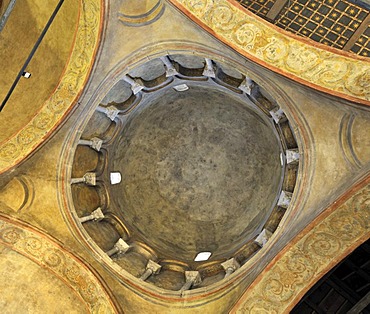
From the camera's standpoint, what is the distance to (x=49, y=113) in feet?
32.8

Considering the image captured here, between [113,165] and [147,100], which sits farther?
[113,165]

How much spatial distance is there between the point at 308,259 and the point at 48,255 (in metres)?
5.21

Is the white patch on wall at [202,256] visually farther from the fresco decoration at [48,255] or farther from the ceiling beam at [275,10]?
the ceiling beam at [275,10]

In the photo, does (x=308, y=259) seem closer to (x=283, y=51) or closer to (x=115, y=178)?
(x=283, y=51)

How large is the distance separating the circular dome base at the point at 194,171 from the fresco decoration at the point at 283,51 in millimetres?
3113

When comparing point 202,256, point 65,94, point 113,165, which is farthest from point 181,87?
point 202,256

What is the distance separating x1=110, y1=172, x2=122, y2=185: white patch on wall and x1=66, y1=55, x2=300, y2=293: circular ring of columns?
8 cm

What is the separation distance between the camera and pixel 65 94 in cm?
984

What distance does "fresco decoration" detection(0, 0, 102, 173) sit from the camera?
9133 mm

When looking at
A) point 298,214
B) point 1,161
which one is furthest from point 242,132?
point 1,161

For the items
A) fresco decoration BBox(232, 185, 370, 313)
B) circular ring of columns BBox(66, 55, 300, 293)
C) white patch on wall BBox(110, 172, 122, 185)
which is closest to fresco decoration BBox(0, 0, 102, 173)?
circular ring of columns BBox(66, 55, 300, 293)

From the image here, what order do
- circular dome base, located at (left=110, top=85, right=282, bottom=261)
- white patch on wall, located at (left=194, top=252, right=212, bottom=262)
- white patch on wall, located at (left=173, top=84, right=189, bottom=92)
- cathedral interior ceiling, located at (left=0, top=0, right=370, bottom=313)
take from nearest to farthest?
cathedral interior ceiling, located at (left=0, top=0, right=370, bottom=313) < white patch on wall, located at (left=173, top=84, right=189, bottom=92) < white patch on wall, located at (left=194, top=252, right=212, bottom=262) < circular dome base, located at (left=110, top=85, right=282, bottom=261)

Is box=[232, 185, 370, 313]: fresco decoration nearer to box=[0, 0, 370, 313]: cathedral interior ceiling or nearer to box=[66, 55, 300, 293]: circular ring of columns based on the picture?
box=[0, 0, 370, 313]: cathedral interior ceiling

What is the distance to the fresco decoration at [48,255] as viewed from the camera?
1013 cm
